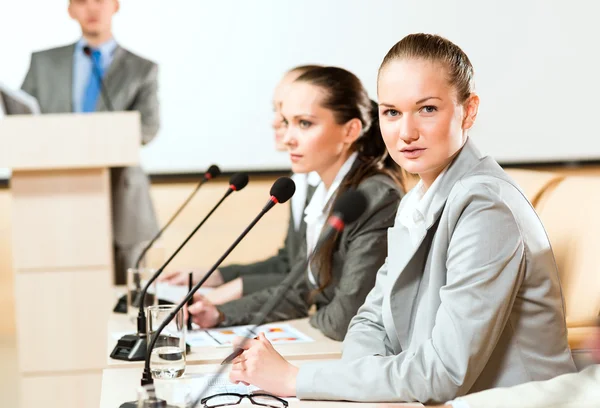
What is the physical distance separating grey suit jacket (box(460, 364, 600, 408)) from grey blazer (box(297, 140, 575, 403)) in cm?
10

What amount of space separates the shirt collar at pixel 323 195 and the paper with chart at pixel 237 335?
351mm

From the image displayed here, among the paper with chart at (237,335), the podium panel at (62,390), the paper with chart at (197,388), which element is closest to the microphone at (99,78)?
the podium panel at (62,390)

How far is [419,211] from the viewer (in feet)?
5.00

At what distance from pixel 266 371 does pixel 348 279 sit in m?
0.64

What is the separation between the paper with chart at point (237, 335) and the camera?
6.44 ft

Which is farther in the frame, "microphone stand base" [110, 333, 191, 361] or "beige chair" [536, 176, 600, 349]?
"beige chair" [536, 176, 600, 349]

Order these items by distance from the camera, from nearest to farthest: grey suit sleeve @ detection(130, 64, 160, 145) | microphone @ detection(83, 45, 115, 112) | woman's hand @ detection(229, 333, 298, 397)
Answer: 1. woman's hand @ detection(229, 333, 298, 397)
2. microphone @ detection(83, 45, 115, 112)
3. grey suit sleeve @ detection(130, 64, 160, 145)

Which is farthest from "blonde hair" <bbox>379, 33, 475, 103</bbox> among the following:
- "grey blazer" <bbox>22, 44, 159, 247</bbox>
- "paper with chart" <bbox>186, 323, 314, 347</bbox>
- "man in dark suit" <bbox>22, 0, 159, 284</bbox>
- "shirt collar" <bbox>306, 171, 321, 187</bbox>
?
"man in dark suit" <bbox>22, 0, 159, 284</bbox>

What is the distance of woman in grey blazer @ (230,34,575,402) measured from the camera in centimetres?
133

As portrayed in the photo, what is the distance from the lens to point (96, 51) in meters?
4.53

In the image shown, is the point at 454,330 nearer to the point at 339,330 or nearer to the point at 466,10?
the point at 339,330

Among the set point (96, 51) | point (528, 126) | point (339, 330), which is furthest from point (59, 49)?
point (339, 330)

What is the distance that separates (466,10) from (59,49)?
7.43 ft

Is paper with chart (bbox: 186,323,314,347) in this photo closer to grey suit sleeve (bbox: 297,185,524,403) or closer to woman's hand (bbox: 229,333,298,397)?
woman's hand (bbox: 229,333,298,397)
